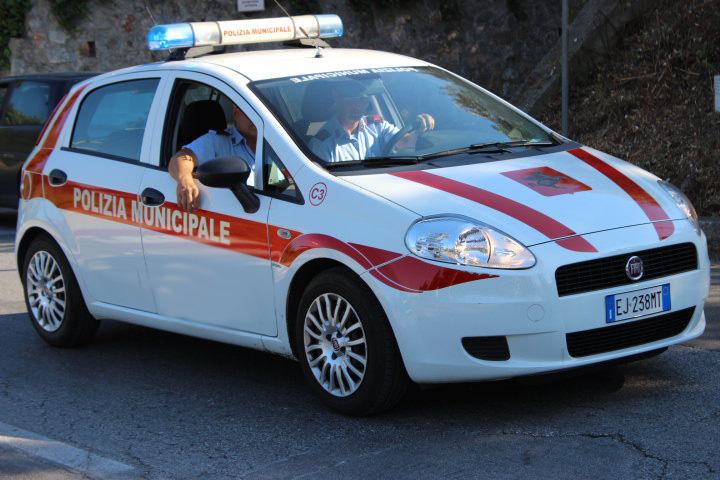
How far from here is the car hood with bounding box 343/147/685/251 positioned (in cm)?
476

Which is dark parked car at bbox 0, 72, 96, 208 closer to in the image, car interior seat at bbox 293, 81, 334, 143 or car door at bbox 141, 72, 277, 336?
car door at bbox 141, 72, 277, 336

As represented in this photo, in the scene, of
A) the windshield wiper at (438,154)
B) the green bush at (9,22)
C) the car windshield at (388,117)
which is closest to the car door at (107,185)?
the car windshield at (388,117)

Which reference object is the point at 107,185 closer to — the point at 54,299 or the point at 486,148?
the point at 54,299

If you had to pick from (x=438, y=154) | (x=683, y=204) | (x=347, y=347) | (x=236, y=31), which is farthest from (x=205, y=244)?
(x=683, y=204)

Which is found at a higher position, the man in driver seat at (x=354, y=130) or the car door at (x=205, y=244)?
the man in driver seat at (x=354, y=130)

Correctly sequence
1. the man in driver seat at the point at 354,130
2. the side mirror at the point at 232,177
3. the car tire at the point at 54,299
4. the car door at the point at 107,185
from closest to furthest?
the side mirror at the point at 232,177
the man in driver seat at the point at 354,130
the car door at the point at 107,185
the car tire at the point at 54,299

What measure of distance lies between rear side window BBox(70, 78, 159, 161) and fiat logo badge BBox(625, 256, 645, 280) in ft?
9.34

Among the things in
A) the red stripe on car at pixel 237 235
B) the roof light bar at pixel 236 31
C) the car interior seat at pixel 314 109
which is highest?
the roof light bar at pixel 236 31

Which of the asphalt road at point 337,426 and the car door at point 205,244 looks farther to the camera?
the car door at point 205,244

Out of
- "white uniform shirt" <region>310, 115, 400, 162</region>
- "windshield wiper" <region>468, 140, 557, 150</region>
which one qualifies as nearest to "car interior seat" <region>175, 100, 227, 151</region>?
"white uniform shirt" <region>310, 115, 400, 162</region>

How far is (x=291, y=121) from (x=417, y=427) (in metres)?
1.66

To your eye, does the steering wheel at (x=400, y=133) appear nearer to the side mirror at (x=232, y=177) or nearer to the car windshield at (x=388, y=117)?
the car windshield at (x=388, y=117)

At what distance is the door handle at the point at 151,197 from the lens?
593cm

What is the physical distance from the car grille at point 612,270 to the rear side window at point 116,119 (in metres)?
2.70
